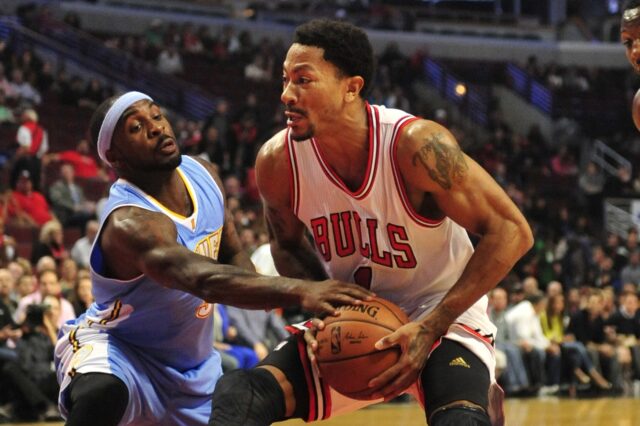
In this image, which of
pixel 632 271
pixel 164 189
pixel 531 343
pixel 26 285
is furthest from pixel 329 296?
pixel 632 271

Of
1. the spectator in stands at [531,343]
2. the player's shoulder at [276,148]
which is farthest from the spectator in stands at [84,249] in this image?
the player's shoulder at [276,148]

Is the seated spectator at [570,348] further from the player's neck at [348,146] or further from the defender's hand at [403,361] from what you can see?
the defender's hand at [403,361]

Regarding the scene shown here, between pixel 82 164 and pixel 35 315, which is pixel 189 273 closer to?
pixel 35 315

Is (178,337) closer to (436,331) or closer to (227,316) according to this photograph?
(436,331)

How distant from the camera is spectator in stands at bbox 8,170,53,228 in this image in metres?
11.8

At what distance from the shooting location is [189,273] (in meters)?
3.92

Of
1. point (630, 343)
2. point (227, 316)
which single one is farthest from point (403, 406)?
point (630, 343)

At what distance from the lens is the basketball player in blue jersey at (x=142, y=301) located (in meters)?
4.17

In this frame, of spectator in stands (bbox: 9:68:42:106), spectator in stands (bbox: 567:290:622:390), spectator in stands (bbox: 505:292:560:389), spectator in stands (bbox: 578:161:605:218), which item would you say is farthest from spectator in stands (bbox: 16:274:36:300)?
spectator in stands (bbox: 578:161:605:218)

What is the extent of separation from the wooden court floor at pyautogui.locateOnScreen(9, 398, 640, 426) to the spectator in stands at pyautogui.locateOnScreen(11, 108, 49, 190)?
4.47 metres

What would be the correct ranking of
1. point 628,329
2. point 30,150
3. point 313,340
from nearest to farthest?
1. point 313,340
2. point 30,150
3. point 628,329

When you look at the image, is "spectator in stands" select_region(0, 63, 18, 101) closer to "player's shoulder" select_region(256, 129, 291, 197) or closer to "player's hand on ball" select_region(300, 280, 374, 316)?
"player's shoulder" select_region(256, 129, 291, 197)

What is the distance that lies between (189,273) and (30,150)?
941cm

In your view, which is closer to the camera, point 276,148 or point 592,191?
point 276,148
